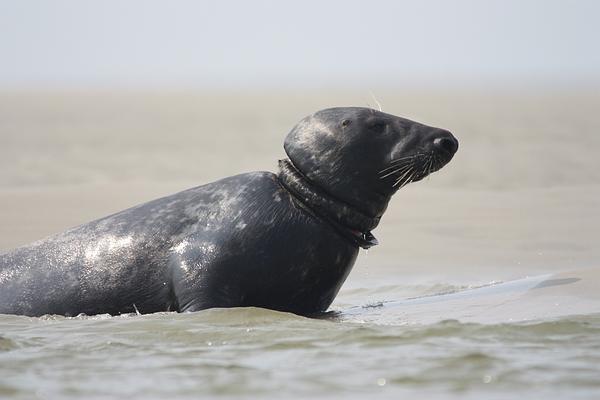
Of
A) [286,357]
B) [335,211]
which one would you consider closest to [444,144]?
[335,211]

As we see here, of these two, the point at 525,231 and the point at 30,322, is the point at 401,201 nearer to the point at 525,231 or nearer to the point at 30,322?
the point at 525,231

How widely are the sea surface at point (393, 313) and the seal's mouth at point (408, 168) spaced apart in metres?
0.77

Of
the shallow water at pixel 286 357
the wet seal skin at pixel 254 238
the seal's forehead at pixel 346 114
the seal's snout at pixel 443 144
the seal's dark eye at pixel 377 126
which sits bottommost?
the shallow water at pixel 286 357

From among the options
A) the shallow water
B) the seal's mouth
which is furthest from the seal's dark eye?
the shallow water

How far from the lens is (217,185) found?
8430mm

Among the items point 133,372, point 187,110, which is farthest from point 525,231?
point 187,110

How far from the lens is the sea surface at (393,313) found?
6.33 metres

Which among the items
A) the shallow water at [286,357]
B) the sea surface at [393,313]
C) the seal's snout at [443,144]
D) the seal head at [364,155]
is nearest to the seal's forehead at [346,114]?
the seal head at [364,155]

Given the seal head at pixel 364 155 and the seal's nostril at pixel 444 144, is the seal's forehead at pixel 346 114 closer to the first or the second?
the seal head at pixel 364 155

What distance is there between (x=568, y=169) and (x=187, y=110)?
932 inches

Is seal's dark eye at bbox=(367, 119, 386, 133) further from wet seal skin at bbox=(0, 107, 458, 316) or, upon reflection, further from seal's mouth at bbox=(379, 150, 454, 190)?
seal's mouth at bbox=(379, 150, 454, 190)

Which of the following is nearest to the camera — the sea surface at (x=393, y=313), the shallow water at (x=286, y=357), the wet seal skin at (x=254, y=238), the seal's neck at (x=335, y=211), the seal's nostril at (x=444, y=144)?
the shallow water at (x=286, y=357)

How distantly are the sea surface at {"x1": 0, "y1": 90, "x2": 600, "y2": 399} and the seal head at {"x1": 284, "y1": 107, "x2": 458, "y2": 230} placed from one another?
0.71 meters

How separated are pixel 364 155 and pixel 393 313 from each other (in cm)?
93
